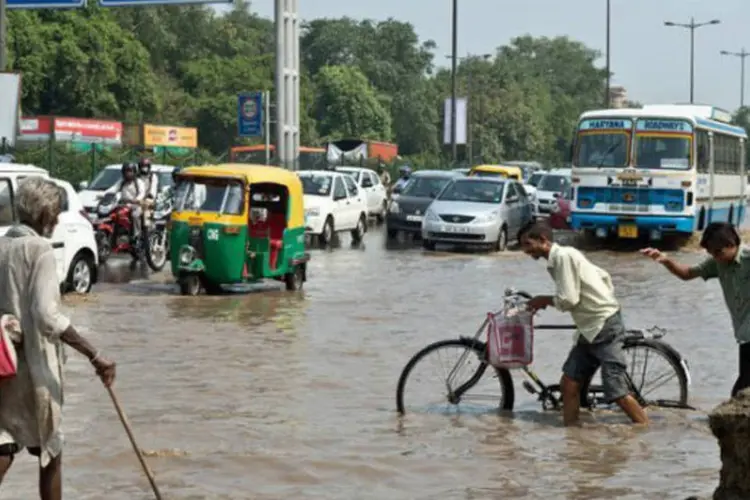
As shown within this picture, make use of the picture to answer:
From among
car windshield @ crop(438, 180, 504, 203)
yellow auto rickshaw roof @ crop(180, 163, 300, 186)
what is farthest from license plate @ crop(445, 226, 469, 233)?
yellow auto rickshaw roof @ crop(180, 163, 300, 186)

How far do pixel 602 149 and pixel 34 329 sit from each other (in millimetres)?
26551

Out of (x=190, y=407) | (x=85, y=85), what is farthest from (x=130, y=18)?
(x=190, y=407)

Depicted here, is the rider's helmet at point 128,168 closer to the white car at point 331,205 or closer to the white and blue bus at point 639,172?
the white car at point 331,205

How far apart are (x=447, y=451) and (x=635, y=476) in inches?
50.4

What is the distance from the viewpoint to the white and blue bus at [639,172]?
31.9 meters

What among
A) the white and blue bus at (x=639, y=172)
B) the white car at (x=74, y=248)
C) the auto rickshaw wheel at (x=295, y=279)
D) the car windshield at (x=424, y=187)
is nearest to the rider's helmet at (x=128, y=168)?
the auto rickshaw wheel at (x=295, y=279)

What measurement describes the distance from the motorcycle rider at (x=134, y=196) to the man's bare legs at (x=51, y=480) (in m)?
17.4

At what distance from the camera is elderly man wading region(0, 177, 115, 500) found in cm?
663

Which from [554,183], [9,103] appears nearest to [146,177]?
[9,103]

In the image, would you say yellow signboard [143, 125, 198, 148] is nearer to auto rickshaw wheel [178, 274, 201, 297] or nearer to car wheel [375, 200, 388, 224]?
car wheel [375, 200, 388, 224]

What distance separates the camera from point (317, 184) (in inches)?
1324

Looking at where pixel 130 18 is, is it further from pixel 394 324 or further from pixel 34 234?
pixel 34 234

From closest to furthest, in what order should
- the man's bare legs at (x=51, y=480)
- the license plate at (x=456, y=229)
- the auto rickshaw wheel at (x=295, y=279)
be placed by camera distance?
the man's bare legs at (x=51, y=480), the auto rickshaw wheel at (x=295, y=279), the license plate at (x=456, y=229)

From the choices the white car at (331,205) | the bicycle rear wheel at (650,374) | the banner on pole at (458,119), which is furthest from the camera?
the banner on pole at (458,119)
